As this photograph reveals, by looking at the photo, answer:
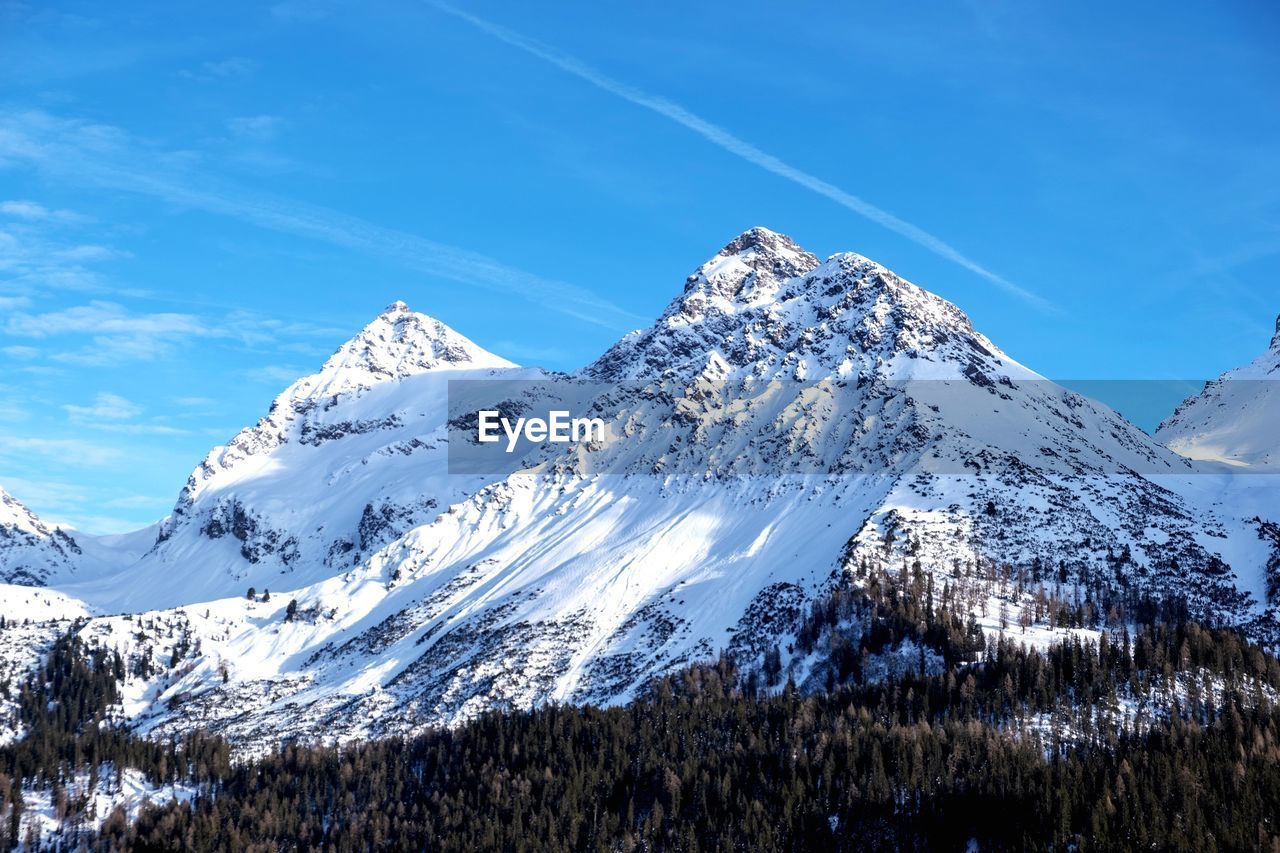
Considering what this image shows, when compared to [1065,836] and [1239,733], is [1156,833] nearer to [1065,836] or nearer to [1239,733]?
[1065,836]

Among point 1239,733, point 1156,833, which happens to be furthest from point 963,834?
point 1239,733

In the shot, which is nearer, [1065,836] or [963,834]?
[1065,836]

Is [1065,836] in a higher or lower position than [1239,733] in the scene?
lower

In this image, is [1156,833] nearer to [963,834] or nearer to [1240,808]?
[1240,808]

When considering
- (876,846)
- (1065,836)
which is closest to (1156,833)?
(1065,836)

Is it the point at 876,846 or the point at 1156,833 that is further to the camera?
the point at 876,846

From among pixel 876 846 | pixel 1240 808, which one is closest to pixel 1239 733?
pixel 1240 808

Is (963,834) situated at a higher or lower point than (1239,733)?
lower
